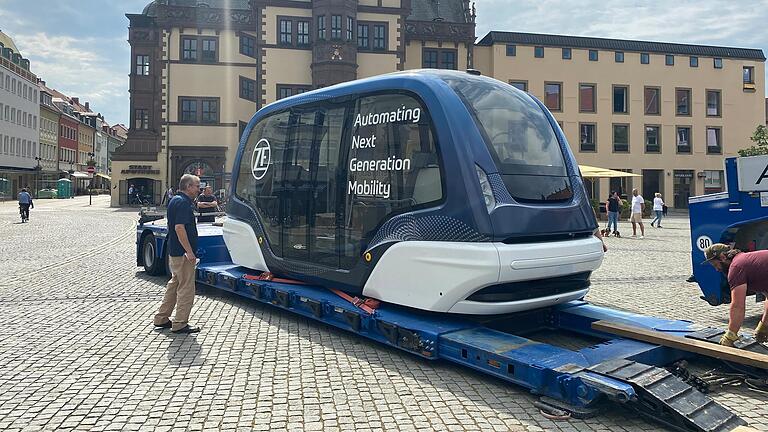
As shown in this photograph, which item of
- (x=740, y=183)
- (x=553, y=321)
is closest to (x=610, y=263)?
Result: (x=740, y=183)

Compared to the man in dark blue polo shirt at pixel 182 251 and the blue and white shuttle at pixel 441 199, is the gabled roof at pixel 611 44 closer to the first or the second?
the blue and white shuttle at pixel 441 199

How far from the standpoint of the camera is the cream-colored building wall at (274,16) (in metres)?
40.3

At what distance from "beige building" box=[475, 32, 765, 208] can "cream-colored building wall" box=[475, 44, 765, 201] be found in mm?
72

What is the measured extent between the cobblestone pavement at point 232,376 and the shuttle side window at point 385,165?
1310mm

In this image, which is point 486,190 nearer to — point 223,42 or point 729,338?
point 729,338

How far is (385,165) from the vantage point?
605 cm

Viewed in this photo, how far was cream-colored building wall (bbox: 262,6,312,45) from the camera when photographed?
4034cm

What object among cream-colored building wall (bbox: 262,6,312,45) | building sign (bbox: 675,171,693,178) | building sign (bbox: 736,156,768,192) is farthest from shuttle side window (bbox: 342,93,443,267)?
building sign (bbox: 675,171,693,178)

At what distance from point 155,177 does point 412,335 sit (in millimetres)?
39981

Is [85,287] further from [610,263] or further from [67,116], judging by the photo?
[67,116]

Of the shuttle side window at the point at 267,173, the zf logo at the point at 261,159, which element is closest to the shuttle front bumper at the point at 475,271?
the shuttle side window at the point at 267,173

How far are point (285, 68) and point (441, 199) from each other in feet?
122

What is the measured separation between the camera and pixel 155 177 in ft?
138

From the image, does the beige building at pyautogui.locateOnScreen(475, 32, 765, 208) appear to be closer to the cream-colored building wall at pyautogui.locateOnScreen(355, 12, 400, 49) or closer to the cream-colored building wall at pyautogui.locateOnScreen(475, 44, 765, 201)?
the cream-colored building wall at pyautogui.locateOnScreen(475, 44, 765, 201)
